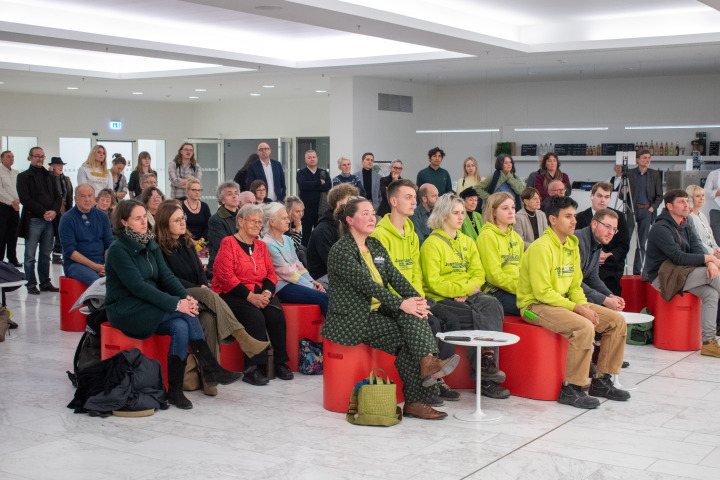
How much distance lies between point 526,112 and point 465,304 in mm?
10937

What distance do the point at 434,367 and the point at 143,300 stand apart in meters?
1.93

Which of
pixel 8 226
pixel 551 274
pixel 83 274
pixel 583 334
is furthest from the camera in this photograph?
pixel 8 226

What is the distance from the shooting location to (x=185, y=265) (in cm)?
628

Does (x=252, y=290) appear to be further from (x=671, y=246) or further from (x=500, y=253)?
(x=671, y=246)

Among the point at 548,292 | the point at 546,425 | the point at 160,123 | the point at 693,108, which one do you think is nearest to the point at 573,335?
the point at 548,292

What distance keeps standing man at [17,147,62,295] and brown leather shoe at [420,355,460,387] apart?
6409mm

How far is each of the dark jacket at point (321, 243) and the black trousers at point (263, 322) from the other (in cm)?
79

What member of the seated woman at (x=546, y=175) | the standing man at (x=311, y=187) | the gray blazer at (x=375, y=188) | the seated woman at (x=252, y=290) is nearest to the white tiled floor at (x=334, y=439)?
the seated woman at (x=252, y=290)

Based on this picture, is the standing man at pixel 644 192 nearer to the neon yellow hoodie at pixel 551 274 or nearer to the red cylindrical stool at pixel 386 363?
the neon yellow hoodie at pixel 551 274

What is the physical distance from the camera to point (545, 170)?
1120cm

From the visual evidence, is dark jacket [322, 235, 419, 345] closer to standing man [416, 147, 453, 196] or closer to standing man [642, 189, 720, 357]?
standing man [642, 189, 720, 357]

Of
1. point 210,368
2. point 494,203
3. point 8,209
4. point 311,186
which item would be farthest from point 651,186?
point 8,209

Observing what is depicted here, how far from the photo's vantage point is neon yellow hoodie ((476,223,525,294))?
6422mm

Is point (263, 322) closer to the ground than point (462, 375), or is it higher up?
higher up
